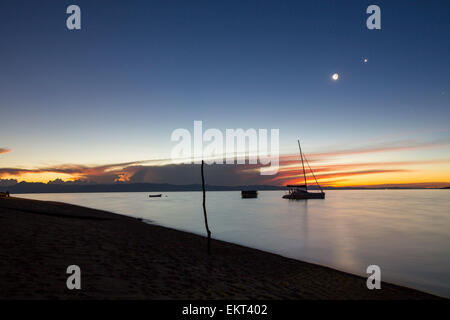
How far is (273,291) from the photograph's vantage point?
10602mm

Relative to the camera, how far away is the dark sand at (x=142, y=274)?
8430mm

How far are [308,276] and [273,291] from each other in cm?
391

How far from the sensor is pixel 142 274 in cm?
1065

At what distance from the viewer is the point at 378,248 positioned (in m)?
A: 27.7

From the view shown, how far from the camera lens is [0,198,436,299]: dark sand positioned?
8430mm
